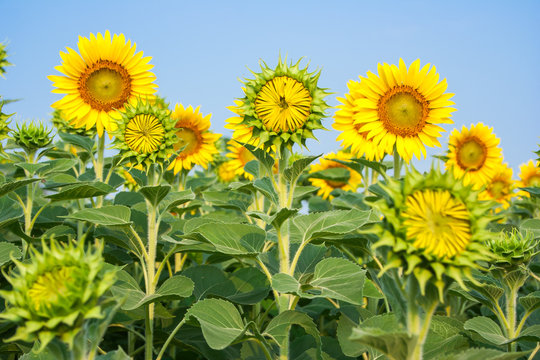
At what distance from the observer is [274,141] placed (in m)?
2.52

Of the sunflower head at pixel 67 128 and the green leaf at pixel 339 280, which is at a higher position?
the sunflower head at pixel 67 128

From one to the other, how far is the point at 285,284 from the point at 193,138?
9.11ft

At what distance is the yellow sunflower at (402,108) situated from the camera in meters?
3.59

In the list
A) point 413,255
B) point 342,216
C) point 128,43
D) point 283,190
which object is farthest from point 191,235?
point 128,43

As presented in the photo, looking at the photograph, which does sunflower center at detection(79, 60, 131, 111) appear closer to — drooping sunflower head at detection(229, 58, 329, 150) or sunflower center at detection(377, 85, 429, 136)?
drooping sunflower head at detection(229, 58, 329, 150)

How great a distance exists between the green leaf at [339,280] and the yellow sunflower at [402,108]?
134cm

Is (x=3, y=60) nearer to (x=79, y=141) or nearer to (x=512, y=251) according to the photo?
(x=79, y=141)

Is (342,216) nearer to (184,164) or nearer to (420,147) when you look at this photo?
(420,147)

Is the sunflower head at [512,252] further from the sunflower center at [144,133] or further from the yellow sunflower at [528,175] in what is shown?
the yellow sunflower at [528,175]

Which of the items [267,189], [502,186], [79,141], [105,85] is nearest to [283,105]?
[267,189]

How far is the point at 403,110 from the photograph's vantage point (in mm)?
3617

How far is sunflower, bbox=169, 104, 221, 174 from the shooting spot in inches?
184

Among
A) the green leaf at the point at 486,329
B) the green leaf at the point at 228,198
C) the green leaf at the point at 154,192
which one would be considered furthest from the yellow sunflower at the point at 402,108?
the green leaf at the point at 154,192

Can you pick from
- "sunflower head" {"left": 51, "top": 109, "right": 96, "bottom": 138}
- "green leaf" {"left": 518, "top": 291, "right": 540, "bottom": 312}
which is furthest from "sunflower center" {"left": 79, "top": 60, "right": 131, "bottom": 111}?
"green leaf" {"left": 518, "top": 291, "right": 540, "bottom": 312}
